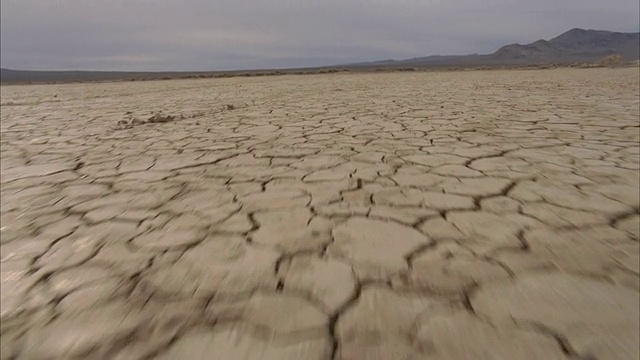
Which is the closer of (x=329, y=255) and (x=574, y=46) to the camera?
(x=329, y=255)

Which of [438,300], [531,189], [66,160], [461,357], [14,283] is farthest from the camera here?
[66,160]

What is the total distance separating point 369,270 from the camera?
85cm

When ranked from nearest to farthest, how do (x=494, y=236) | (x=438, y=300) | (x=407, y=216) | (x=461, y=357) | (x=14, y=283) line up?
1. (x=461, y=357)
2. (x=438, y=300)
3. (x=14, y=283)
4. (x=494, y=236)
5. (x=407, y=216)

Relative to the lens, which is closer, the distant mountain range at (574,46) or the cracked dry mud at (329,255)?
the cracked dry mud at (329,255)

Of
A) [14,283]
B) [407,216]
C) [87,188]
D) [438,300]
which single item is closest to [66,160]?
[87,188]

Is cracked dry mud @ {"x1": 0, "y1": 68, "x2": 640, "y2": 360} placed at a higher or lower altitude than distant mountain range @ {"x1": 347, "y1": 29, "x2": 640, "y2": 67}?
lower

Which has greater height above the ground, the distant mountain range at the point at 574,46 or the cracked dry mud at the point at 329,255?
the distant mountain range at the point at 574,46

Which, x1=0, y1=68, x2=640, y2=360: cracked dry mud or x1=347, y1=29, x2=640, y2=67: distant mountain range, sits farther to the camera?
x1=347, y1=29, x2=640, y2=67: distant mountain range

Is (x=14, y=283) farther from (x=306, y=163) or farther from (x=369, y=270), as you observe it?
(x=306, y=163)

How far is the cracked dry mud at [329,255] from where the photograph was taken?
649mm

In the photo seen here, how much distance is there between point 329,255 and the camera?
917mm

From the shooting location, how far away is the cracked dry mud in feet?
2.13

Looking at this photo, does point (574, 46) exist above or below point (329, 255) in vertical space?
above

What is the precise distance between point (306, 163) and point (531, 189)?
105cm
